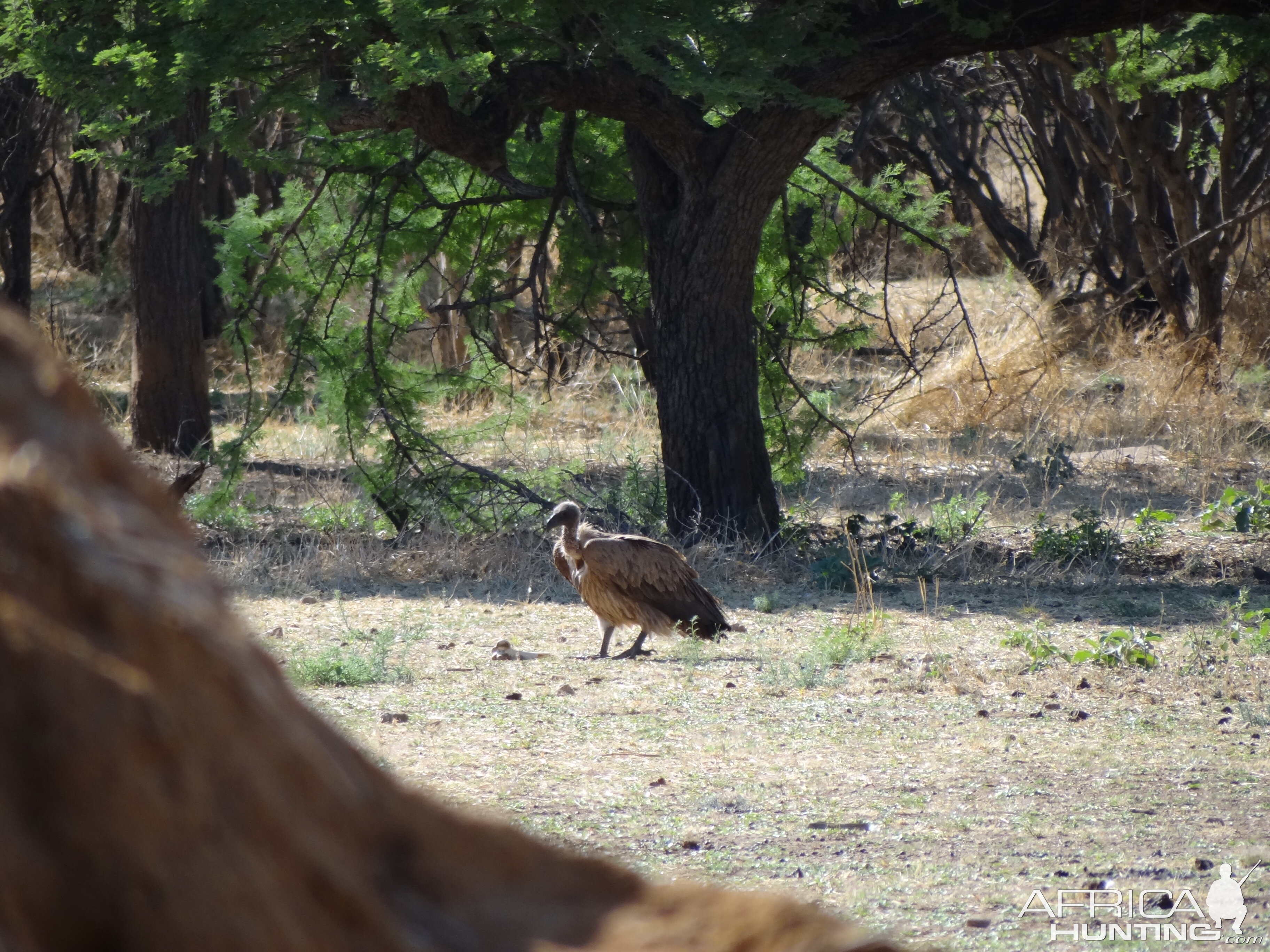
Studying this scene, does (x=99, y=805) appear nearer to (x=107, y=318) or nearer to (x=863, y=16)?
(x=863, y=16)

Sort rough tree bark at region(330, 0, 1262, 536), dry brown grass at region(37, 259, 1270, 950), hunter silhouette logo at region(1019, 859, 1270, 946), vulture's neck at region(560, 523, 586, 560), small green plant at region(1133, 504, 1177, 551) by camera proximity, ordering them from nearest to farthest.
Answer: hunter silhouette logo at region(1019, 859, 1270, 946), dry brown grass at region(37, 259, 1270, 950), vulture's neck at region(560, 523, 586, 560), rough tree bark at region(330, 0, 1262, 536), small green plant at region(1133, 504, 1177, 551)

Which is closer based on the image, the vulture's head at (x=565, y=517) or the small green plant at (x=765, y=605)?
the vulture's head at (x=565, y=517)

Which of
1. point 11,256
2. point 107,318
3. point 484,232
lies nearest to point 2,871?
point 484,232

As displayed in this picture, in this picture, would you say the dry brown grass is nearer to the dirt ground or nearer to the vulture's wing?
the dirt ground

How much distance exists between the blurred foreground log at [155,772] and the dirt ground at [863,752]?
7.25ft

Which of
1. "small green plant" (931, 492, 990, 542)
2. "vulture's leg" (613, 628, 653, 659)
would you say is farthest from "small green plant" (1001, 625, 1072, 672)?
"small green plant" (931, 492, 990, 542)

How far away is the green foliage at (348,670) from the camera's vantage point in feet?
21.0

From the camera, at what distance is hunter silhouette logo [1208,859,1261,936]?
3496 millimetres

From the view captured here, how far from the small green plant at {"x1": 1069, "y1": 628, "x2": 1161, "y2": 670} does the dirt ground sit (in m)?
0.06

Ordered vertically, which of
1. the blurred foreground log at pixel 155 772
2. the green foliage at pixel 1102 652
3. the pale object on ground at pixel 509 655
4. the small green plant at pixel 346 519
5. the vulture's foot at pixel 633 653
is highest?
the blurred foreground log at pixel 155 772

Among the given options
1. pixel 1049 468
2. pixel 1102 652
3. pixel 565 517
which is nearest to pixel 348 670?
pixel 565 517

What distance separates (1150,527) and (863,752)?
5.37m

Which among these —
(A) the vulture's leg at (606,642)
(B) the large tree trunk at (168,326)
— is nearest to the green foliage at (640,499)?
(A) the vulture's leg at (606,642)

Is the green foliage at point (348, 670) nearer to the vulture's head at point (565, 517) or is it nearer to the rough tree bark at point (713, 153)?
the vulture's head at point (565, 517)
